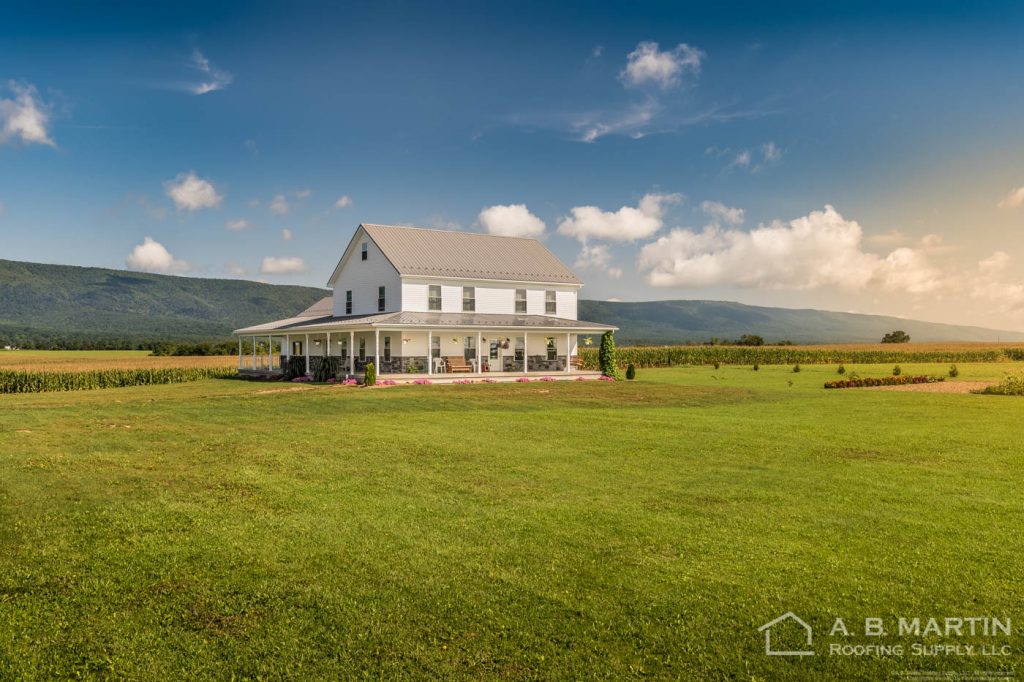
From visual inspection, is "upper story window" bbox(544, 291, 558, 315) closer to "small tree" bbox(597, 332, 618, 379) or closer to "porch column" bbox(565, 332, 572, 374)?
"porch column" bbox(565, 332, 572, 374)

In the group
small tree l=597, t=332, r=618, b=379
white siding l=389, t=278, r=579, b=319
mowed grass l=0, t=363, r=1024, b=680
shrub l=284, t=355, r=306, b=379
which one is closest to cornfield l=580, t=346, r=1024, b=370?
white siding l=389, t=278, r=579, b=319

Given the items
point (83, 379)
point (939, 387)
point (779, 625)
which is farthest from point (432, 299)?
point (779, 625)

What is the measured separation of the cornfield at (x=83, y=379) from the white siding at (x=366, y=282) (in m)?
10.1

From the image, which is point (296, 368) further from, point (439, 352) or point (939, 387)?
point (939, 387)

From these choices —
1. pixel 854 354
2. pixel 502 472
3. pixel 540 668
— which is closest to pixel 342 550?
pixel 540 668

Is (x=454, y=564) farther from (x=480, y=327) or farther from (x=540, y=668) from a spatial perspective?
(x=480, y=327)

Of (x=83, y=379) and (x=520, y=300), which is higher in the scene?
(x=520, y=300)

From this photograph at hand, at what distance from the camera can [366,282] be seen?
127 feet

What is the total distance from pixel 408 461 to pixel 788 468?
20.9 feet

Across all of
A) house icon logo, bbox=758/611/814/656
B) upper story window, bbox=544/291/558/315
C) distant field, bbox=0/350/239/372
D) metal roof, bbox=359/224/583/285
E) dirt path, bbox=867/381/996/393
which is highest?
metal roof, bbox=359/224/583/285

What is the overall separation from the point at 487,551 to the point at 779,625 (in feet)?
9.26

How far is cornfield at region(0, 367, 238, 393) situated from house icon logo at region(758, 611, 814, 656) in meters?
36.4

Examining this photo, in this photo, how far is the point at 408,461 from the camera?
1173 cm

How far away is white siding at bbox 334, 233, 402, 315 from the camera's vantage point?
1429 inches
